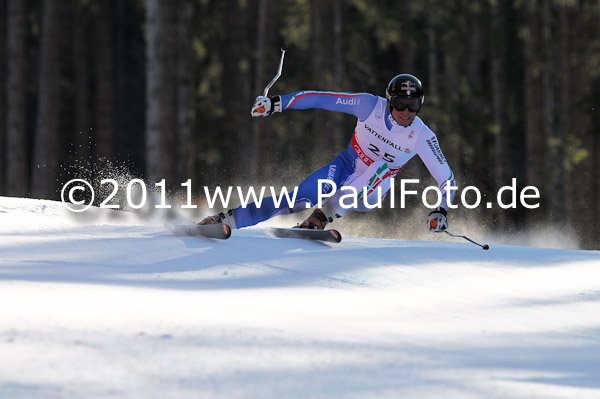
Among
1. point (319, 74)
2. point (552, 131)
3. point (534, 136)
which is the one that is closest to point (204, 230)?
point (319, 74)

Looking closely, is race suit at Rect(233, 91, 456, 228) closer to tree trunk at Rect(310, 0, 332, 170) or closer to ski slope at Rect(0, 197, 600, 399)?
ski slope at Rect(0, 197, 600, 399)

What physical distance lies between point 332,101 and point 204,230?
59.7 inches

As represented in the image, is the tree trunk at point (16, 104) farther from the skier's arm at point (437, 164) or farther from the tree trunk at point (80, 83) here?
the skier's arm at point (437, 164)

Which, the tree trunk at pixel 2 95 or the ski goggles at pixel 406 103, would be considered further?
the tree trunk at pixel 2 95

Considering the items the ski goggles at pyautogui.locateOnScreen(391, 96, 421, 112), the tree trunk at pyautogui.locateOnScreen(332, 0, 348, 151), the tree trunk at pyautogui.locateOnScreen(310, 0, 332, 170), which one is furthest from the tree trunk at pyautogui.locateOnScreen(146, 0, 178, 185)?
the ski goggles at pyautogui.locateOnScreen(391, 96, 421, 112)

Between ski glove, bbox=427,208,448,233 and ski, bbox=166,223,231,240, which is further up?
ski glove, bbox=427,208,448,233

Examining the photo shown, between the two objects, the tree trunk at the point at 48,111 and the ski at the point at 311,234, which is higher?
the tree trunk at the point at 48,111

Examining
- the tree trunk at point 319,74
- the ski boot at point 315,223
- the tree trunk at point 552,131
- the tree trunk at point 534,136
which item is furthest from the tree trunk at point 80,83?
the ski boot at point 315,223

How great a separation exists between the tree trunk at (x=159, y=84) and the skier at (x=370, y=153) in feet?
16.9

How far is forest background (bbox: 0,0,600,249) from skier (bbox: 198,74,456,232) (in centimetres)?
518

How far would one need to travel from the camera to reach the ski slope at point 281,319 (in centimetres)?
311

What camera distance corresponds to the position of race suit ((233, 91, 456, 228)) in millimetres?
7234

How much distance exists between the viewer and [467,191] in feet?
61.4

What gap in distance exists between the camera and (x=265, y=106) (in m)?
6.71
